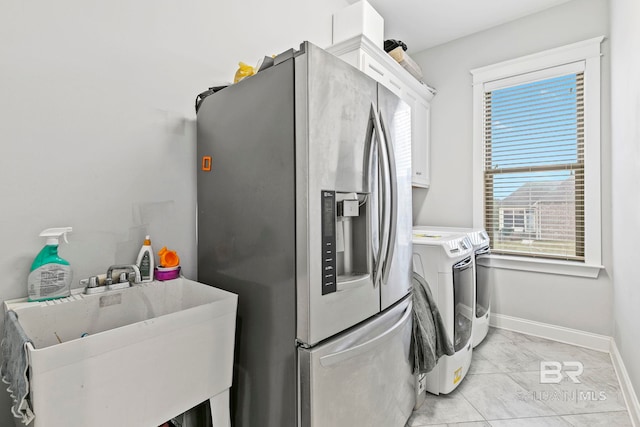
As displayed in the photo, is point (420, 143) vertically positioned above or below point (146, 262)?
above

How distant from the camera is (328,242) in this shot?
1.04 metres

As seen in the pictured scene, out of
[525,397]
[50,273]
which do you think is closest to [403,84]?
[525,397]

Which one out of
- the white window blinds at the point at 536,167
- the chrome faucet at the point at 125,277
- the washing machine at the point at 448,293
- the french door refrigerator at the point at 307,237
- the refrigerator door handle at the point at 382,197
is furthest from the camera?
the white window blinds at the point at 536,167

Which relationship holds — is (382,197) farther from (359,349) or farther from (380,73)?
(380,73)

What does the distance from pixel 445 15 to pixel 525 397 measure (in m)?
3.10

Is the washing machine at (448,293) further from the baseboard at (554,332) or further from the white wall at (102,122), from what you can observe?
the white wall at (102,122)

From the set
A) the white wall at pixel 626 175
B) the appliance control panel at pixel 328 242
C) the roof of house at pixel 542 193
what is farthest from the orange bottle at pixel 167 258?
the roof of house at pixel 542 193

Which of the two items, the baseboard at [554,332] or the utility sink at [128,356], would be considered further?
the baseboard at [554,332]

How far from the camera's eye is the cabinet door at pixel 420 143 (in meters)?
3.05

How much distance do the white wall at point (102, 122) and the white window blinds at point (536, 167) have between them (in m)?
2.61

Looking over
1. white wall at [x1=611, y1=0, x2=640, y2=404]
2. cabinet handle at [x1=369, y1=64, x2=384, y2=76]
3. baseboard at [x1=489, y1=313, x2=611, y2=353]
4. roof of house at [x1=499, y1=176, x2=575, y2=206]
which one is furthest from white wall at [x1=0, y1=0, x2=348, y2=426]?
baseboard at [x1=489, y1=313, x2=611, y2=353]

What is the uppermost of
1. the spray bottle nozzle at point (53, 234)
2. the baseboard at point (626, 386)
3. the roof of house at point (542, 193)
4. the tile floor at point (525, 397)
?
the roof of house at point (542, 193)

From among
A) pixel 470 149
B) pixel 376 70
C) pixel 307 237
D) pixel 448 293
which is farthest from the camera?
pixel 470 149

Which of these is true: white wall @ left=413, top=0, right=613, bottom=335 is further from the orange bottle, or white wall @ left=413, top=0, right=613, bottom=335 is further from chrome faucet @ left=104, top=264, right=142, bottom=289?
chrome faucet @ left=104, top=264, right=142, bottom=289
